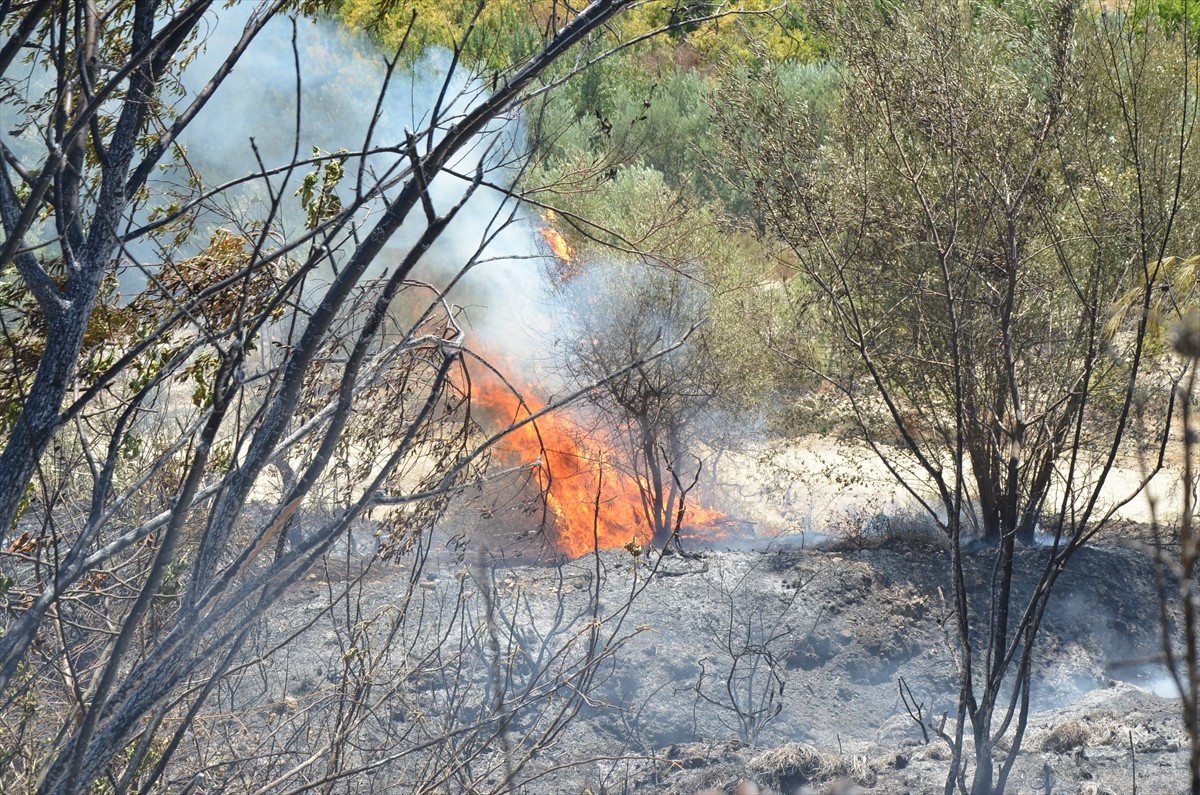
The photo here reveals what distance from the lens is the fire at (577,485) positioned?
Answer: 1702cm

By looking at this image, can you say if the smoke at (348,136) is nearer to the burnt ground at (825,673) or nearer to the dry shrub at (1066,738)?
the burnt ground at (825,673)

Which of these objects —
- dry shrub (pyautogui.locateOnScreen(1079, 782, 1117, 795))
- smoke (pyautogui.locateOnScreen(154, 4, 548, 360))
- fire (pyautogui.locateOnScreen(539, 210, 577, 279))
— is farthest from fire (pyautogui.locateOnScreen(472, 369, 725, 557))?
dry shrub (pyautogui.locateOnScreen(1079, 782, 1117, 795))

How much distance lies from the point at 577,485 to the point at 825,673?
320 inches

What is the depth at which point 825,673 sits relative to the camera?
425 inches

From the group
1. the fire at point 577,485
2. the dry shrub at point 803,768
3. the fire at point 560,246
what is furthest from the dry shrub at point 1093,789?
the fire at point 560,246

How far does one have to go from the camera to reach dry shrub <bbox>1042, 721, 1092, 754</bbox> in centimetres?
739

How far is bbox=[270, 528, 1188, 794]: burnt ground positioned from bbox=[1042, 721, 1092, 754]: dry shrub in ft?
0.04

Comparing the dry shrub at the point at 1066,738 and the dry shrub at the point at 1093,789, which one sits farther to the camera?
the dry shrub at the point at 1066,738

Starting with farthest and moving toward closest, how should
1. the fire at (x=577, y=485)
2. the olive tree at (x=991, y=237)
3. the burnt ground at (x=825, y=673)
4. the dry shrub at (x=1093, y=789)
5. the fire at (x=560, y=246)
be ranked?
the fire at (x=560, y=246), the fire at (x=577, y=485), the burnt ground at (x=825, y=673), the dry shrub at (x=1093, y=789), the olive tree at (x=991, y=237)

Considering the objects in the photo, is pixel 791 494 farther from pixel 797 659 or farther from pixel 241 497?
pixel 241 497

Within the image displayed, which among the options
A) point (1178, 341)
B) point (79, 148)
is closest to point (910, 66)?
point (79, 148)

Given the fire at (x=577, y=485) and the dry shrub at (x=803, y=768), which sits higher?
the fire at (x=577, y=485)

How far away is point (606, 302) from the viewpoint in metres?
18.1

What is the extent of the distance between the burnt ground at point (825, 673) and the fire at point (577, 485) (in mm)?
3328
